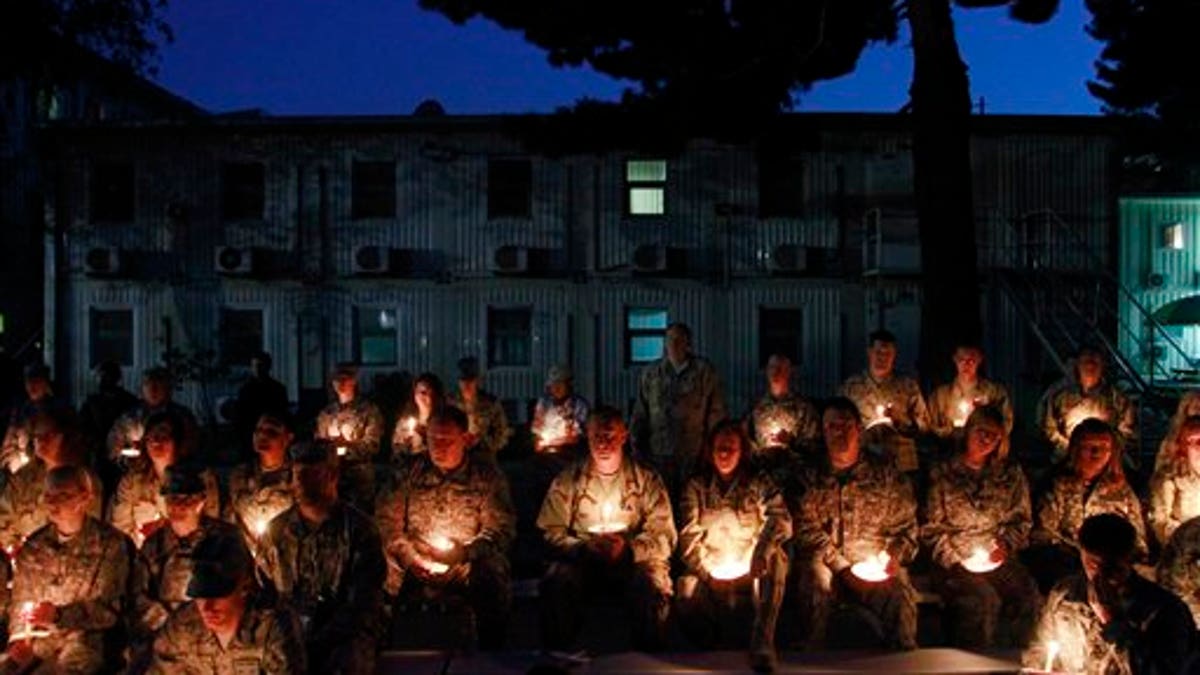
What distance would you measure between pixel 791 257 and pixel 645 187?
3.05 metres

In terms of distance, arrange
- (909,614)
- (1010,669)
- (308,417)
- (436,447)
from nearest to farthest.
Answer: (1010,669) < (909,614) < (436,447) < (308,417)

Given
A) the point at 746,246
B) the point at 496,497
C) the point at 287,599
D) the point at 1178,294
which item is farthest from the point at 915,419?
the point at 1178,294

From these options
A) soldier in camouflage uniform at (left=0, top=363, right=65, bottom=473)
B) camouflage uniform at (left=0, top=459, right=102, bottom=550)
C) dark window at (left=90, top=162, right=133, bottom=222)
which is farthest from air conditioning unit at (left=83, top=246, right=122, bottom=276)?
camouflage uniform at (left=0, top=459, right=102, bottom=550)

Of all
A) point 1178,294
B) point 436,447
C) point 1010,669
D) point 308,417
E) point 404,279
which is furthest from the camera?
point 1178,294

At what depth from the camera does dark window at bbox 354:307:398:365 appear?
24219mm

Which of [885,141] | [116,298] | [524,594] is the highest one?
[885,141]

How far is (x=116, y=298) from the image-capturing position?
80.0ft

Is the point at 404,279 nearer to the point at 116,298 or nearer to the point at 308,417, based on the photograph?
the point at 308,417

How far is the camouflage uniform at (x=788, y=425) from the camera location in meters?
10.2

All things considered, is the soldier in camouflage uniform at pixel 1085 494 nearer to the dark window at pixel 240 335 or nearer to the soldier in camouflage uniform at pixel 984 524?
the soldier in camouflage uniform at pixel 984 524

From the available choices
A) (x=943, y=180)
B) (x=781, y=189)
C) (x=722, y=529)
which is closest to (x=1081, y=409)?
(x=722, y=529)

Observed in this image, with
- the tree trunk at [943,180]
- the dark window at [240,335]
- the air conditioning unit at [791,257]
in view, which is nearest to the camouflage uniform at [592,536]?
the tree trunk at [943,180]

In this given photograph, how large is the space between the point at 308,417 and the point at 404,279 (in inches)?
130

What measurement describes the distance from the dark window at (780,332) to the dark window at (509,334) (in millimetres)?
4392
